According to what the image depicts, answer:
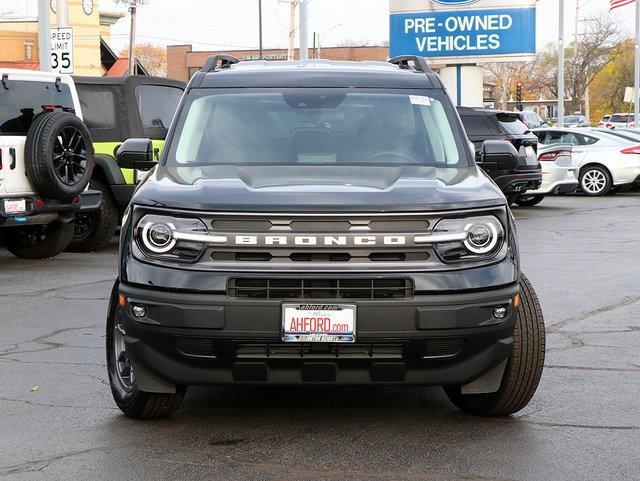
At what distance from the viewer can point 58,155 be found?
497 inches

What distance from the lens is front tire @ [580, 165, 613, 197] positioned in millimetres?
26375

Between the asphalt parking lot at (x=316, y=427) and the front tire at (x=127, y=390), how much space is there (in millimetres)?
79

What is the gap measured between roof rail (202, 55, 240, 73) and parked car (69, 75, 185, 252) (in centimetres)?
706

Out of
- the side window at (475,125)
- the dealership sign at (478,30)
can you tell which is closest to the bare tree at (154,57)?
the dealership sign at (478,30)

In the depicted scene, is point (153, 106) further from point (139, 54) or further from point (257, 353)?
point (139, 54)

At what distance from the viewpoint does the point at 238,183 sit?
559cm

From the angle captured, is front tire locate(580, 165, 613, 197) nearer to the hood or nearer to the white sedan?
the white sedan

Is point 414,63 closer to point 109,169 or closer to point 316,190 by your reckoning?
point 316,190

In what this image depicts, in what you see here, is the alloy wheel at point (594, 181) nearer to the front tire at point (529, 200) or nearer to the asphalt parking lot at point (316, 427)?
the front tire at point (529, 200)

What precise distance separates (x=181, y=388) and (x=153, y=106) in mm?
9784

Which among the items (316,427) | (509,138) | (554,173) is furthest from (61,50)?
(316,427)

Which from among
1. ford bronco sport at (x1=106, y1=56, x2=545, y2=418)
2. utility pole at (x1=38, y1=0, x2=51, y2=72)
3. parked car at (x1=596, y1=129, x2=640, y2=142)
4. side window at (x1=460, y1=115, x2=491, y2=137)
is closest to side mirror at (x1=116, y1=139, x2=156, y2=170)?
ford bronco sport at (x1=106, y1=56, x2=545, y2=418)

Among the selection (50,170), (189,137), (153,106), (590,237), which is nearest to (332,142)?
(189,137)

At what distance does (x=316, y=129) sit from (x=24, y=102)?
705 cm
